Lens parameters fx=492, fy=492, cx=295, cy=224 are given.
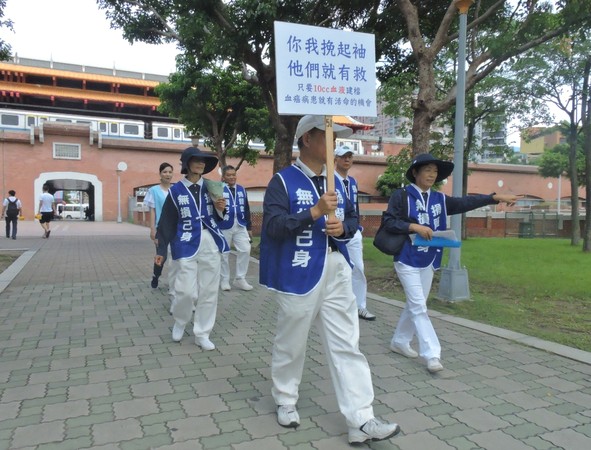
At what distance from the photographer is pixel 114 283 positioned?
817cm

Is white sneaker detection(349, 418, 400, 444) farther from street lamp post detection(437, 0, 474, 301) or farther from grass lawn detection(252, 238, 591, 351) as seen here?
street lamp post detection(437, 0, 474, 301)

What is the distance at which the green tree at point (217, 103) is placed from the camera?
55.4 feet

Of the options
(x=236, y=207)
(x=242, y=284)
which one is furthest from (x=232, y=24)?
(x=242, y=284)

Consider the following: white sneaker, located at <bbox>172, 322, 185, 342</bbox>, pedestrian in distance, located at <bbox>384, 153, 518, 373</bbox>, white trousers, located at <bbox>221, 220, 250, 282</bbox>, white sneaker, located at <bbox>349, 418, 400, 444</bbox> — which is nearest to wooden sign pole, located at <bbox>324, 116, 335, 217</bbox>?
white sneaker, located at <bbox>349, 418, 400, 444</bbox>

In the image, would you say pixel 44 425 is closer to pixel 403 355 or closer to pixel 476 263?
pixel 403 355

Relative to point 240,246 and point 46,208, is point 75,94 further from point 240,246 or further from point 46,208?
point 240,246

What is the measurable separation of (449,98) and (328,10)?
4711 millimetres

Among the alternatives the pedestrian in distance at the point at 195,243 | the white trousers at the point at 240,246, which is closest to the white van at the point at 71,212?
the white trousers at the point at 240,246

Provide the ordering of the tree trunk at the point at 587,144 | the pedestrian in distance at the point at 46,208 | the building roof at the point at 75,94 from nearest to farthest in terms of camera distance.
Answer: the tree trunk at the point at 587,144
the pedestrian in distance at the point at 46,208
the building roof at the point at 75,94

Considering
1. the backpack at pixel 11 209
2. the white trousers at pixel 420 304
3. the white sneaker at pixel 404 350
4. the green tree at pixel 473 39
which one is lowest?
the white sneaker at pixel 404 350

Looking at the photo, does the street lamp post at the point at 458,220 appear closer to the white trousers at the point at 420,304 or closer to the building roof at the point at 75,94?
the white trousers at the point at 420,304

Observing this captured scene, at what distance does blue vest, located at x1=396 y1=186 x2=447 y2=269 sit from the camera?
4066 millimetres

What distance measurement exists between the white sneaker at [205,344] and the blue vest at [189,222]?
0.80m

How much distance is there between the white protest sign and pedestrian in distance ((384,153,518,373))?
1.12 meters
